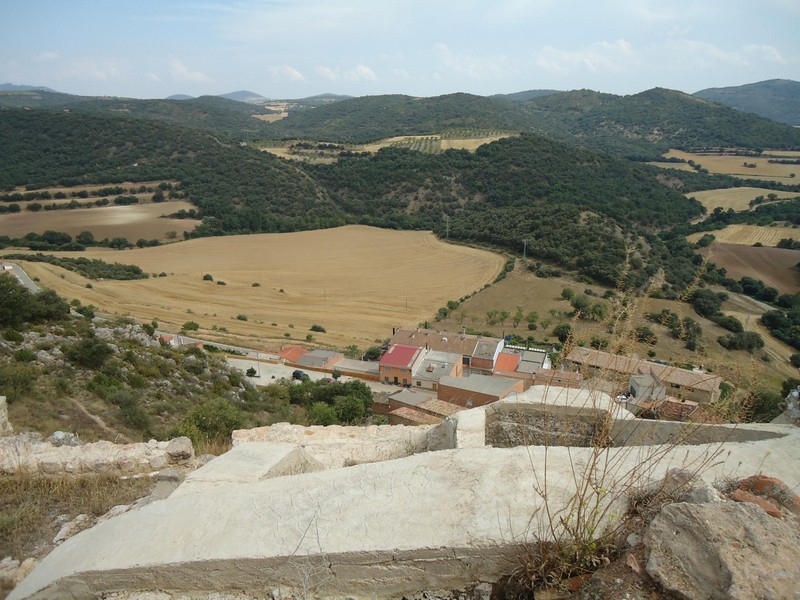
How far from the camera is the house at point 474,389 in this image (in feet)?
75.8

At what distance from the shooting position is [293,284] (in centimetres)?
5219

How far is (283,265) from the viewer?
59000 millimetres

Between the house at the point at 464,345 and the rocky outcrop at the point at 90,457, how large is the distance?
2583 centimetres

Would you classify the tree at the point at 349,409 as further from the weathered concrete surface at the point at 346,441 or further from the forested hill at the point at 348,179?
the forested hill at the point at 348,179

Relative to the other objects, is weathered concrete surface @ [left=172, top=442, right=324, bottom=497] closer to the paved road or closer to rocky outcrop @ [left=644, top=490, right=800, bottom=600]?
rocky outcrop @ [left=644, top=490, right=800, bottom=600]

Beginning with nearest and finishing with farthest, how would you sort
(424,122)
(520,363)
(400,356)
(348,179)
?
(520,363) → (400,356) → (348,179) → (424,122)

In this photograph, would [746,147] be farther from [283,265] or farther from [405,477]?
[405,477]

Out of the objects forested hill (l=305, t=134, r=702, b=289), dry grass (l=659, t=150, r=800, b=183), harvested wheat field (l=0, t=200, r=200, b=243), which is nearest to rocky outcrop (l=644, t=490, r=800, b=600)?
forested hill (l=305, t=134, r=702, b=289)

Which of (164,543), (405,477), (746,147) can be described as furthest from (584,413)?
(746,147)

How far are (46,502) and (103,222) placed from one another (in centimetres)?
7193

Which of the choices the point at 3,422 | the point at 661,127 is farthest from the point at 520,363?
the point at 661,127

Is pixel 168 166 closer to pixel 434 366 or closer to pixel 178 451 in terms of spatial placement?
pixel 434 366

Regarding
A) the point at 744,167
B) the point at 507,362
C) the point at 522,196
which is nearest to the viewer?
the point at 507,362

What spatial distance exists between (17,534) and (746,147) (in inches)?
6774
